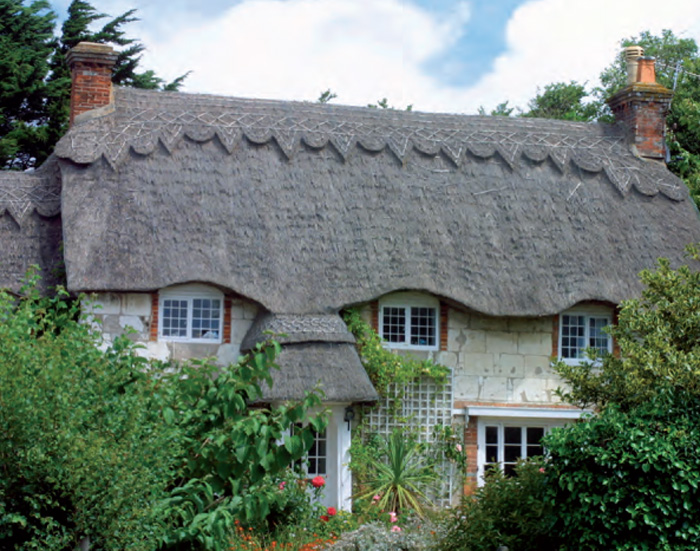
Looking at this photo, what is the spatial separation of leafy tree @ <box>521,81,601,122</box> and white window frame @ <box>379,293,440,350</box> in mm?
16586

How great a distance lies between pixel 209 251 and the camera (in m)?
16.1

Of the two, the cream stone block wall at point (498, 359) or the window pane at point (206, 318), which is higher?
the window pane at point (206, 318)

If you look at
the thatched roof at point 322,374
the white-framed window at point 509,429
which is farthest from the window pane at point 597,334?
the thatched roof at point 322,374

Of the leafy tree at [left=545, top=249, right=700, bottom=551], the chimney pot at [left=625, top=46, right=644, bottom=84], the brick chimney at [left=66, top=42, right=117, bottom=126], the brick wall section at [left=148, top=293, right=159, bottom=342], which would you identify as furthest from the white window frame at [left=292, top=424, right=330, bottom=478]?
the chimney pot at [left=625, top=46, right=644, bottom=84]

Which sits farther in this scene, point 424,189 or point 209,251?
point 424,189

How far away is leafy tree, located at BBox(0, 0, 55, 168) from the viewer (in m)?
24.5

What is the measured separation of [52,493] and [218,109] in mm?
12633

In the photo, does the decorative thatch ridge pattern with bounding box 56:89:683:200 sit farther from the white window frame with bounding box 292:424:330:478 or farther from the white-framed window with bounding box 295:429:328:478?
the white-framed window with bounding box 295:429:328:478

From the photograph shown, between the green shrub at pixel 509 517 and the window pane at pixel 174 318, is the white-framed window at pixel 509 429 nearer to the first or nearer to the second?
A: the window pane at pixel 174 318

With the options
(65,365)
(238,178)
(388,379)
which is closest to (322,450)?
(388,379)

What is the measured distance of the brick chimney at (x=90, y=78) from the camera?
1778 centimetres

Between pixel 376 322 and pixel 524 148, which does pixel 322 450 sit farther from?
pixel 524 148

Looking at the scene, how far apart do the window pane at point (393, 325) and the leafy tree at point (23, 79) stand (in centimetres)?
1201

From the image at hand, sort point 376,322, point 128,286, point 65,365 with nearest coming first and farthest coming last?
point 65,365 → point 128,286 → point 376,322
